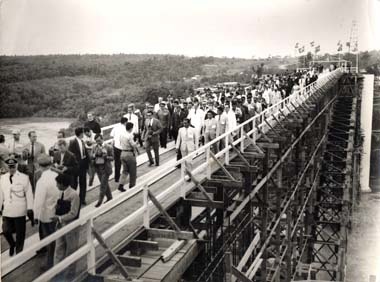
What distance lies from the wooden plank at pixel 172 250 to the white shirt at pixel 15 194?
165cm

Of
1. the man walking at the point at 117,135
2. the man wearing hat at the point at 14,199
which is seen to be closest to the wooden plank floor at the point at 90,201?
the man wearing hat at the point at 14,199

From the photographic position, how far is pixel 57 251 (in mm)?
5543

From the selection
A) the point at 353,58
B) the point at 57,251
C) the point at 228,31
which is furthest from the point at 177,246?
the point at 353,58

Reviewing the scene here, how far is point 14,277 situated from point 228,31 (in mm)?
6772

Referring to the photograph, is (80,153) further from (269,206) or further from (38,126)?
(269,206)

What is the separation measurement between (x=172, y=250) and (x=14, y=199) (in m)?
1.88

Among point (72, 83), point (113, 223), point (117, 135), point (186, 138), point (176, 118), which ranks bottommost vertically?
point (113, 223)

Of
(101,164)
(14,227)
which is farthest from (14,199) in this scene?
(101,164)

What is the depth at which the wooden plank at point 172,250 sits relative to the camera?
18.0 ft

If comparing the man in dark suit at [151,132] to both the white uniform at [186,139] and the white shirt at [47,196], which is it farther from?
the white shirt at [47,196]

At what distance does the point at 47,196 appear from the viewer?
5535mm

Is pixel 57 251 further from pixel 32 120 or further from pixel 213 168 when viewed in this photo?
pixel 213 168

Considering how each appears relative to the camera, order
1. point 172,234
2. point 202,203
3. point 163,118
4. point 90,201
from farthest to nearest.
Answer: point 163,118
point 90,201
point 202,203
point 172,234

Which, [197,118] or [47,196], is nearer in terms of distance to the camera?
[47,196]
